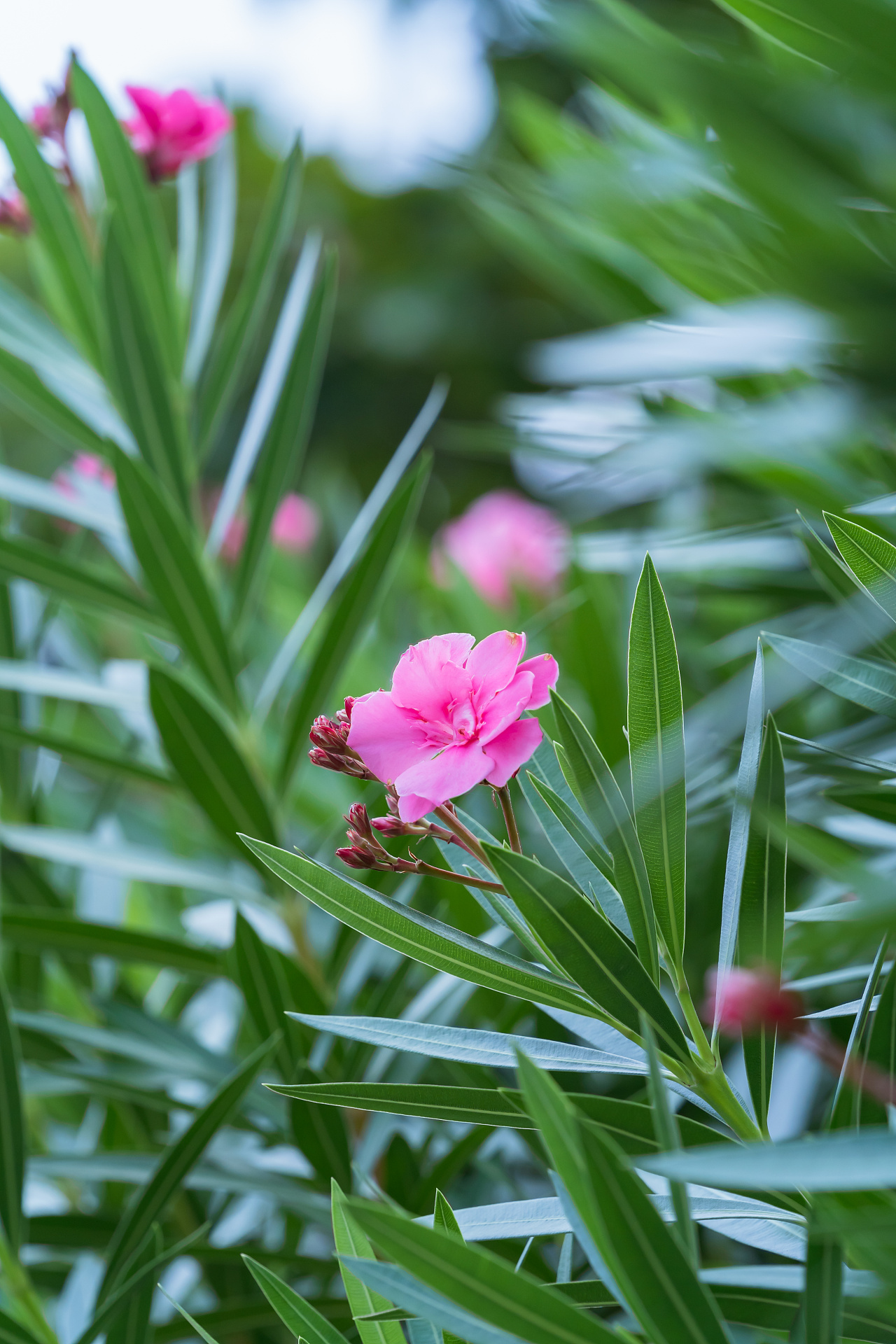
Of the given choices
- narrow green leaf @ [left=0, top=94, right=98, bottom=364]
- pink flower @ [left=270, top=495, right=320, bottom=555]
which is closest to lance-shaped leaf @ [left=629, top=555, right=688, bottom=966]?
narrow green leaf @ [left=0, top=94, right=98, bottom=364]

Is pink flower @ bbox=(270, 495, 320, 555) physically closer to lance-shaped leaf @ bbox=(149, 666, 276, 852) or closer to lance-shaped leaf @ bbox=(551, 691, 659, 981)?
lance-shaped leaf @ bbox=(149, 666, 276, 852)

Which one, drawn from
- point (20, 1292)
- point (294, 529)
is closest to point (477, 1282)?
point (20, 1292)

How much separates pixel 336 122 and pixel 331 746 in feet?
12.4

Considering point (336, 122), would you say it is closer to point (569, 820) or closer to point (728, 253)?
point (728, 253)

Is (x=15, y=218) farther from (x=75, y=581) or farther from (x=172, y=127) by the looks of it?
(x=75, y=581)

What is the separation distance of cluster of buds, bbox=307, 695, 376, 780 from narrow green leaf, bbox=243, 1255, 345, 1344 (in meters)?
0.16

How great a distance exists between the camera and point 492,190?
67cm

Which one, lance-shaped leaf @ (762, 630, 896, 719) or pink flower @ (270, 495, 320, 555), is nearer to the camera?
lance-shaped leaf @ (762, 630, 896, 719)

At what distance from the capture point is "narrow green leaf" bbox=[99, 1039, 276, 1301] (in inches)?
19.1

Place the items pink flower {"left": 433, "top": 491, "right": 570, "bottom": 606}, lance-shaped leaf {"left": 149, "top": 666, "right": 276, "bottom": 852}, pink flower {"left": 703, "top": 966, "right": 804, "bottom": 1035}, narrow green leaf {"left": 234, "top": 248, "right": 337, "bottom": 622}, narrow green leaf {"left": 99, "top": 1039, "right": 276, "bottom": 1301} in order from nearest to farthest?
pink flower {"left": 703, "top": 966, "right": 804, "bottom": 1035} → narrow green leaf {"left": 99, "top": 1039, "right": 276, "bottom": 1301} → lance-shaped leaf {"left": 149, "top": 666, "right": 276, "bottom": 852} → narrow green leaf {"left": 234, "top": 248, "right": 337, "bottom": 622} → pink flower {"left": 433, "top": 491, "right": 570, "bottom": 606}

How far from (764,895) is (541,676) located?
10cm

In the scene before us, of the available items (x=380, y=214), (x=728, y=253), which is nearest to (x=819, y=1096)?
(x=728, y=253)

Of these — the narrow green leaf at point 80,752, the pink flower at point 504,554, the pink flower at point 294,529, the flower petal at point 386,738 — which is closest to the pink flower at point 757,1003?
the flower petal at point 386,738

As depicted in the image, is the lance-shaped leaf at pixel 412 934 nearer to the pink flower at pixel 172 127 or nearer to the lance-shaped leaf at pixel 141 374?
the lance-shaped leaf at pixel 141 374
